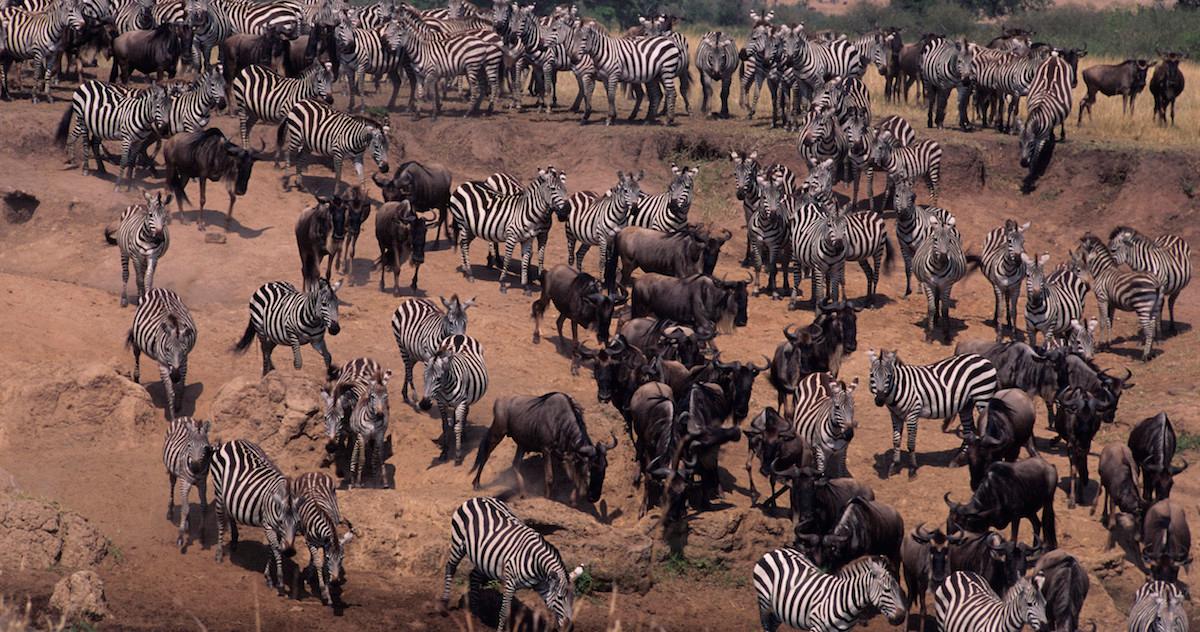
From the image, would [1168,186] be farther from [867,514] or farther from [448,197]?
[867,514]

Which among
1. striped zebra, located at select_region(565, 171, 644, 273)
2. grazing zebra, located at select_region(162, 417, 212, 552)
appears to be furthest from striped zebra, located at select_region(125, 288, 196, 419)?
striped zebra, located at select_region(565, 171, 644, 273)

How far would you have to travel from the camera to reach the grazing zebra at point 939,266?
878 inches

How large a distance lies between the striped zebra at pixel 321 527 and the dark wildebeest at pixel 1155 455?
832 cm

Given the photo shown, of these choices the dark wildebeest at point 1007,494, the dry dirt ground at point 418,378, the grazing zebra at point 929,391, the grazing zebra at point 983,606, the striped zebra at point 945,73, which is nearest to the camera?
the grazing zebra at point 983,606

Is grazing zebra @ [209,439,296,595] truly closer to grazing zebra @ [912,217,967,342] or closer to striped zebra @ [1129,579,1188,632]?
striped zebra @ [1129,579,1188,632]

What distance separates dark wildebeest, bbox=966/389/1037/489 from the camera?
55.2 feet

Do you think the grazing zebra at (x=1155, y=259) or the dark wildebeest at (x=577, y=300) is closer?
the dark wildebeest at (x=577, y=300)

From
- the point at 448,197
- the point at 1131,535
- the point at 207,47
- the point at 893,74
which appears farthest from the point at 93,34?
the point at 1131,535

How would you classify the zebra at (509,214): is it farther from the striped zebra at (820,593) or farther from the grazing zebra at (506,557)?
the striped zebra at (820,593)

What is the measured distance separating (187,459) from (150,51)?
15.4 metres

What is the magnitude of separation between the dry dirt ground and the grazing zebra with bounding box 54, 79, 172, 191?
2.48 feet

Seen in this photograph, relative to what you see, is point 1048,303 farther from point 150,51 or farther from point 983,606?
point 150,51

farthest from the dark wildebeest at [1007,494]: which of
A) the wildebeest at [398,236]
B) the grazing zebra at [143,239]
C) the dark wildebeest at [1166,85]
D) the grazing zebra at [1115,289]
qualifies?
the dark wildebeest at [1166,85]

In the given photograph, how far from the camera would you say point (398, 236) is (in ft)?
74.9
